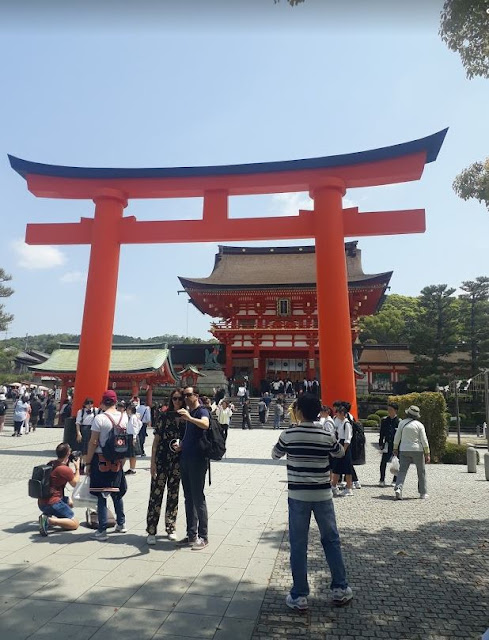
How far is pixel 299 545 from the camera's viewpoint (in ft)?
10.7

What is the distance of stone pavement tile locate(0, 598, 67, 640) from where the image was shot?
2799 millimetres

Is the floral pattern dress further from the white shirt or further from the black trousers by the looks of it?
the white shirt

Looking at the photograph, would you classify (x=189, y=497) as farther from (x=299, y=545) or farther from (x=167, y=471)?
(x=299, y=545)

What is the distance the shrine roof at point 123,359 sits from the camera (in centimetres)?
2053

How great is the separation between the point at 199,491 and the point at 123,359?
719 inches

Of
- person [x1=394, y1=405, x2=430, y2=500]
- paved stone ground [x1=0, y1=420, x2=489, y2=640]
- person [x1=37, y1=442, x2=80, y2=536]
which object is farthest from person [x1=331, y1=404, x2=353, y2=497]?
person [x1=37, y1=442, x2=80, y2=536]

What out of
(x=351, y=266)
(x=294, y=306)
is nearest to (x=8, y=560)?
(x=294, y=306)

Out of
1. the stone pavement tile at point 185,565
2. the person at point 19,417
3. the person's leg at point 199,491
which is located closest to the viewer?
the stone pavement tile at point 185,565

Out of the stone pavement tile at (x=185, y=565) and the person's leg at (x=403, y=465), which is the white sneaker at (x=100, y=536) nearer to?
the stone pavement tile at (x=185, y=565)

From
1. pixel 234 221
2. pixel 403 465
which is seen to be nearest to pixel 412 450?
pixel 403 465

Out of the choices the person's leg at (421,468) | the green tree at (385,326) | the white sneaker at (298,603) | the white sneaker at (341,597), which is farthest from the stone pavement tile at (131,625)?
the green tree at (385,326)

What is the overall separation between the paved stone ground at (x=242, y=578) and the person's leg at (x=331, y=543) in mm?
198

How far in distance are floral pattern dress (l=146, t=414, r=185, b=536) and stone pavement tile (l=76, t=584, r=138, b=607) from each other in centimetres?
108

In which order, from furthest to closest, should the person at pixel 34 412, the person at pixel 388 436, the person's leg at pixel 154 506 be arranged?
→ the person at pixel 34 412, the person at pixel 388 436, the person's leg at pixel 154 506
